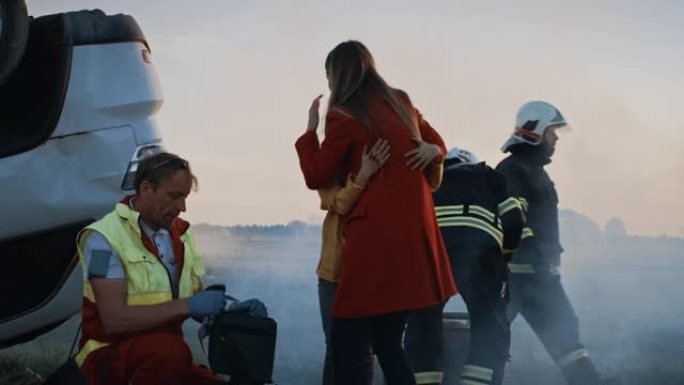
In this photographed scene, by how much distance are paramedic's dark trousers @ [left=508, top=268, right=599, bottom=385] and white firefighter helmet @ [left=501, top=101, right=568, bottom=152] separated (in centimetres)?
80

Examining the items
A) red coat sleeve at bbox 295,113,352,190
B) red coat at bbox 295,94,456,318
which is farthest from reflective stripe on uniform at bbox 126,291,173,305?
red coat sleeve at bbox 295,113,352,190

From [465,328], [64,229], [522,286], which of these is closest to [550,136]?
[522,286]

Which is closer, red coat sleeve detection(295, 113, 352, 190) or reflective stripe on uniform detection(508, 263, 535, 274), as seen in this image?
red coat sleeve detection(295, 113, 352, 190)

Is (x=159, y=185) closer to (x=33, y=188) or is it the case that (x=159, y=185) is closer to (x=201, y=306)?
(x=201, y=306)

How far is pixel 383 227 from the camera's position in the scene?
4.88 meters

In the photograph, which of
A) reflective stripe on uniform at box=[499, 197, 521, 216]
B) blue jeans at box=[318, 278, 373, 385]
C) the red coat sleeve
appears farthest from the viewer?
reflective stripe on uniform at box=[499, 197, 521, 216]

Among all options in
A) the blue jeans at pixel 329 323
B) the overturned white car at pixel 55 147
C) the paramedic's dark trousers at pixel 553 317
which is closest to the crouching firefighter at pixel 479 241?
the blue jeans at pixel 329 323

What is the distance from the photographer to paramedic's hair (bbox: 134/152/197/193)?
423cm

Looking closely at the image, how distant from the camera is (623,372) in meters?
8.57

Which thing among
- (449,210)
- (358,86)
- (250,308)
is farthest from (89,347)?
(449,210)

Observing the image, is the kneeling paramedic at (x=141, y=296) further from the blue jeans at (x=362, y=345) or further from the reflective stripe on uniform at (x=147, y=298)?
the blue jeans at (x=362, y=345)

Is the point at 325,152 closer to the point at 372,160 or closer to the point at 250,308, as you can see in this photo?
the point at 372,160

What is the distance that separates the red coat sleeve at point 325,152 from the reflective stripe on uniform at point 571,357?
9.53 ft

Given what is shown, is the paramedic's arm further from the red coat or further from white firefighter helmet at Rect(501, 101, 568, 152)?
white firefighter helmet at Rect(501, 101, 568, 152)
